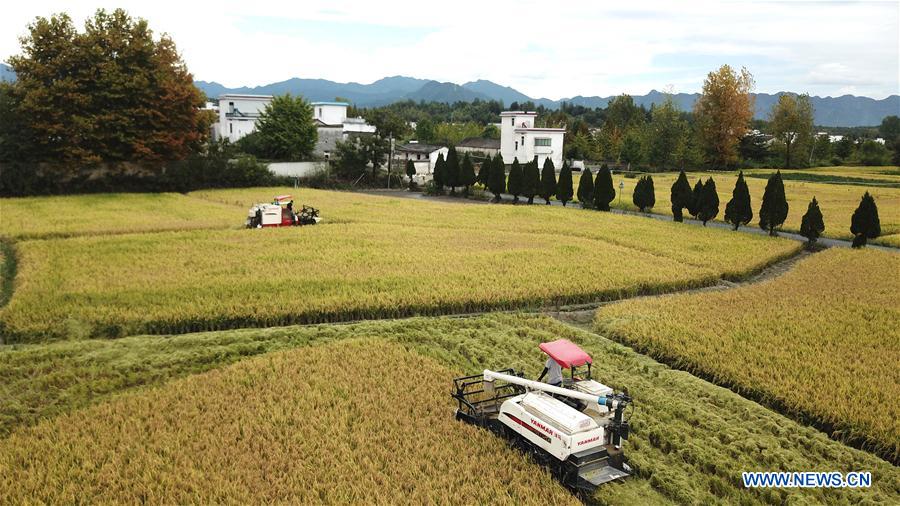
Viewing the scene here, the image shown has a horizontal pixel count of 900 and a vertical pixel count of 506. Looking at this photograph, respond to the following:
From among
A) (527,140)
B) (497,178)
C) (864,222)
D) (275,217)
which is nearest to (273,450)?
(275,217)

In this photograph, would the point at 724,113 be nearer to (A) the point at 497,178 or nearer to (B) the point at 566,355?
(A) the point at 497,178

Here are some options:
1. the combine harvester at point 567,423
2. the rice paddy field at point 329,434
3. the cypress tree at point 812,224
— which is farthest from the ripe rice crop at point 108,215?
the cypress tree at point 812,224

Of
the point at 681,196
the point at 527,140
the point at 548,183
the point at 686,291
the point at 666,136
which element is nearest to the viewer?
the point at 686,291

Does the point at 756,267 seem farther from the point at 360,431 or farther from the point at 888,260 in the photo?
the point at 360,431

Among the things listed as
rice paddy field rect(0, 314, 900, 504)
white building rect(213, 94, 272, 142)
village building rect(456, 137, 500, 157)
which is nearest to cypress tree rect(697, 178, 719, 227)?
rice paddy field rect(0, 314, 900, 504)

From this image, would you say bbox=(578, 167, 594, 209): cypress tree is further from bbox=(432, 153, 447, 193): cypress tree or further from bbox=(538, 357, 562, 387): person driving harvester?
bbox=(538, 357, 562, 387): person driving harvester
